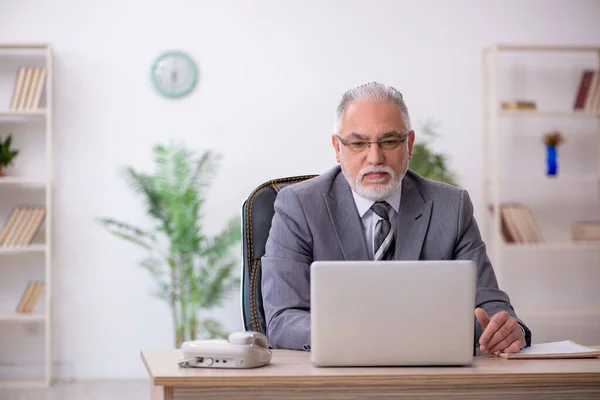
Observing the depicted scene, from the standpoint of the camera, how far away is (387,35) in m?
5.73

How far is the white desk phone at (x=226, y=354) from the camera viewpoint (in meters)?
1.52

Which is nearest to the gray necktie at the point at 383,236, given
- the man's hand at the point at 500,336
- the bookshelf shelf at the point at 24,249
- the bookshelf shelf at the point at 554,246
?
the man's hand at the point at 500,336

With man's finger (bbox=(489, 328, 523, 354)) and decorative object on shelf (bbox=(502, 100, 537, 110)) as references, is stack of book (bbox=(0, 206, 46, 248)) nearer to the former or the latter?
decorative object on shelf (bbox=(502, 100, 537, 110))

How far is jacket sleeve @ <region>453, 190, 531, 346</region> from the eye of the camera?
212 centimetres

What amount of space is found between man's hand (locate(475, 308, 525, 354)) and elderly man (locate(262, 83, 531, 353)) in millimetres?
319

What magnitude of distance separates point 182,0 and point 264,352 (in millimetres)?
4400

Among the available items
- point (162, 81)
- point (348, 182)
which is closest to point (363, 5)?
point (162, 81)

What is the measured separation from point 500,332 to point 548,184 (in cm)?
429

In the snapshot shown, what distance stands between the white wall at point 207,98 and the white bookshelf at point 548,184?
20cm

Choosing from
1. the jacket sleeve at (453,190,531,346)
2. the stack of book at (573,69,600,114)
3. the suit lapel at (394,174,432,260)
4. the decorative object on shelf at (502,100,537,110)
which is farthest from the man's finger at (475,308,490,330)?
the stack of book at (573,69,600,114)

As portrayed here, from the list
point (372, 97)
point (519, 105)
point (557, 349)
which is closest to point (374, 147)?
point (372, 97)

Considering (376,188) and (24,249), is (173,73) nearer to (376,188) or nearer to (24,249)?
(24,249)

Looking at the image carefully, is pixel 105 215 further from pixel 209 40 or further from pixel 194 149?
pixel 209 40

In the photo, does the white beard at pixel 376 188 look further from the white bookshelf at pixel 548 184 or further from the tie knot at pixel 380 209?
the white bookshelf at pixel 548 184
